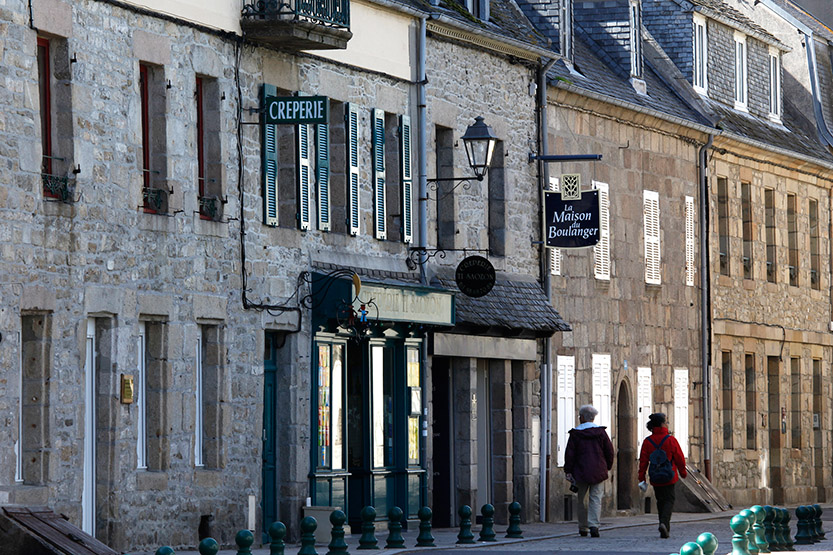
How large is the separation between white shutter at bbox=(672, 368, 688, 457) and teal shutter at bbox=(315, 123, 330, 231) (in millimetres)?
10971

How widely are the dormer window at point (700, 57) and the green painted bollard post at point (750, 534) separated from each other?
55.1 ft

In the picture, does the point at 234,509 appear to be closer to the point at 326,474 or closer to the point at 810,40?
the point at 326,474

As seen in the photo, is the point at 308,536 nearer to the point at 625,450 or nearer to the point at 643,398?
the point at 625,450

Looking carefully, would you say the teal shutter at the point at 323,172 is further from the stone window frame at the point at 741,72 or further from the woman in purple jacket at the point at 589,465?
the stone window frame at the point at 741,72

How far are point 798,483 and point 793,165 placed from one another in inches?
230

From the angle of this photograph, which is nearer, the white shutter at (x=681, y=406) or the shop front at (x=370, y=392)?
the shop front at (x=370, y=392)

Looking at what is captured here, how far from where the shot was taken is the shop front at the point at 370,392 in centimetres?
2277

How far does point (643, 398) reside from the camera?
31.4 metres

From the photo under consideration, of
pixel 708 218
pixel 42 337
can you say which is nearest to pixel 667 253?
pixel 708 218

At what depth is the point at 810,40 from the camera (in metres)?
39.9

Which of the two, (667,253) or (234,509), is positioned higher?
(667,253)

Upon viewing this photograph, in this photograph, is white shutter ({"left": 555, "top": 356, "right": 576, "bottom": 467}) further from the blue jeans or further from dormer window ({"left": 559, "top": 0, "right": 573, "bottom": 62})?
the blue jeans

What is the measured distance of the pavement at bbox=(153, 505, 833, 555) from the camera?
20.1 metres

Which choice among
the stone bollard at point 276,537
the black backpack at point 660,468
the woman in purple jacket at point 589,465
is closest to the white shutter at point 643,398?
the woman in purple jacket at point 589,465
